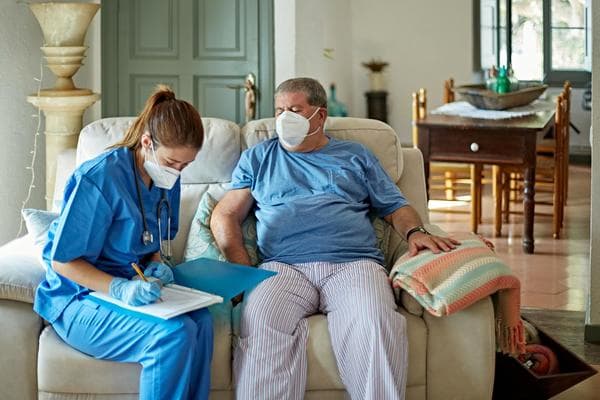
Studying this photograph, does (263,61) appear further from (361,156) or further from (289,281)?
(289,281)

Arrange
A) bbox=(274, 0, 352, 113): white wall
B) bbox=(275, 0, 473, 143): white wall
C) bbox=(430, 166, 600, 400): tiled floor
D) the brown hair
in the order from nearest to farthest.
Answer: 1. the brown hair
2. bbox=(430, 166, 600, 400): tiled floor
3. bbox=(274, 0, 352, 113): white wall
4. bbox=(275, 0, 473, 143): white wall

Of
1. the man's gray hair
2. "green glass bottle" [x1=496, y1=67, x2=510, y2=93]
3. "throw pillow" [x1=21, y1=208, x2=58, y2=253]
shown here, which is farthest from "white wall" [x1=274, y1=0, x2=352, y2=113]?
"throw pillow" [x1=21, y1=208, x2=58, y2=253]

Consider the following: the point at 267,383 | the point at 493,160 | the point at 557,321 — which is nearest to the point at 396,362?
the point at 267,383

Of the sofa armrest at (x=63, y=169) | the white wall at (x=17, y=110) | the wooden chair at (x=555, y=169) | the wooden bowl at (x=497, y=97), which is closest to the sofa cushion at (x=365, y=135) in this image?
the sofa armrest at (x=63, y=169)

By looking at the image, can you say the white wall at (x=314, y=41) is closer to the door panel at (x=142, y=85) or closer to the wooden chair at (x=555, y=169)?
the door panel at (x=142, y=85)

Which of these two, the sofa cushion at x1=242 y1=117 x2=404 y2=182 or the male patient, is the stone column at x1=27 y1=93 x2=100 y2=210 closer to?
the sofa cushion at x1=242 y1=117 x2=404 y2=182

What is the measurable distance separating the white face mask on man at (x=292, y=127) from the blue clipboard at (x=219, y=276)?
1.61 ft

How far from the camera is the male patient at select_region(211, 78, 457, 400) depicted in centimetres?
296

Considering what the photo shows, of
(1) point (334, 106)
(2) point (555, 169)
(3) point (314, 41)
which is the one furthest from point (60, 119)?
(1) point (334, 106)

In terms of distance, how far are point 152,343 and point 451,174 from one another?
15.3 ft

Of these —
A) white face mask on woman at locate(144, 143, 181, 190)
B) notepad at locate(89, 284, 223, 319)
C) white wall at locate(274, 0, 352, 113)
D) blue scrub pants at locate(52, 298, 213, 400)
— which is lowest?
blue scrub pants at locate(52, 298, 213, 400)

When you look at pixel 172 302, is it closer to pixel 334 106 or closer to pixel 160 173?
pixel 160 173

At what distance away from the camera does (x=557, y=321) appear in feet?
14.8

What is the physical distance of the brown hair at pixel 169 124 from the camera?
294 centimetres
